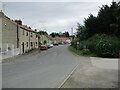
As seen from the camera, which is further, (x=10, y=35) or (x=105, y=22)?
(x=105, y=22)

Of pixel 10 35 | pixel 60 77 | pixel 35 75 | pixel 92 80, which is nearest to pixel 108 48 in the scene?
pixel 92 80

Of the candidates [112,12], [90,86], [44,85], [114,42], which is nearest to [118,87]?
[90,86]

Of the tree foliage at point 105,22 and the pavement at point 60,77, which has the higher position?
the tree foliage at point 105,22

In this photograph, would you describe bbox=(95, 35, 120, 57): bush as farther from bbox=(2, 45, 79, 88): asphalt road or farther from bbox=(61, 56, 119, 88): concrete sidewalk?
bbox=(61, 56, 119, 88): concrete sidewalk

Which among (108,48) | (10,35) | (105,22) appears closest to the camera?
(108,48)

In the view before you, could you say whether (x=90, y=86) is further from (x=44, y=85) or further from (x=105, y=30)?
(x=105, y=30)

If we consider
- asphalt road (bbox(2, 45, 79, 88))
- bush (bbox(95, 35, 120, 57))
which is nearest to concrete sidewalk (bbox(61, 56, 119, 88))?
asphalt road (bbox(2, 45, 79, 88))

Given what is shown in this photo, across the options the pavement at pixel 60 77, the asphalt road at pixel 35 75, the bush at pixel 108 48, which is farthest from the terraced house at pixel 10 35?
the bush at pixel 108 48

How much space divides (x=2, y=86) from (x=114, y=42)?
18.0 metres

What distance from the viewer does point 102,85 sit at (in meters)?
6.55

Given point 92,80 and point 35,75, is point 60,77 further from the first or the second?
point 92,80

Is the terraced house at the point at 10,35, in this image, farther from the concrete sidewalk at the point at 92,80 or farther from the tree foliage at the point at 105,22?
the concrete sidewalk at the point at 92,80

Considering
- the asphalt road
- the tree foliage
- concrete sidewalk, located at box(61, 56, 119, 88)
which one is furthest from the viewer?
the tree foliage

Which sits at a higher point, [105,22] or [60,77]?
[105,22]
